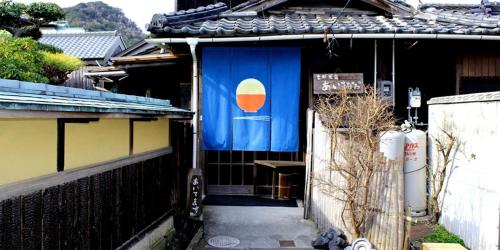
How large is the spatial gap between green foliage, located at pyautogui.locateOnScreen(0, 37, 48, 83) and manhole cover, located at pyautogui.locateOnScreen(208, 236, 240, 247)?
512 cm

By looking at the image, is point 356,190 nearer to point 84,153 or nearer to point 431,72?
point 84,153

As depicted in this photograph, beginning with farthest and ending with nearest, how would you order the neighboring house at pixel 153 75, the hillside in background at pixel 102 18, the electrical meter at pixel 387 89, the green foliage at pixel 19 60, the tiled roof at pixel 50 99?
the hillside in background at pixel 102 18
the neighboring house at pixel 153 75
the electrical meter at pixel 387 89
the green foliage at pixel 19 60
the tiled roof at pixel 50 99

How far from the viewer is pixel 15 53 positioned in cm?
864

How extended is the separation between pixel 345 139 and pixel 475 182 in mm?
2455

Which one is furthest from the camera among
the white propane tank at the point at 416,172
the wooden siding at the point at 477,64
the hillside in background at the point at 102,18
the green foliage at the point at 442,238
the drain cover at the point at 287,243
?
the hillside in background at the point at 102,18

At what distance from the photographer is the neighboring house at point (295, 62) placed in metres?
9.68

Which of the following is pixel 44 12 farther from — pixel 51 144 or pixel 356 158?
pixel 356 158

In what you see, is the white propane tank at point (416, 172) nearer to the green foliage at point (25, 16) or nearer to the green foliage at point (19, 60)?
the green foliage at point (19, 60)

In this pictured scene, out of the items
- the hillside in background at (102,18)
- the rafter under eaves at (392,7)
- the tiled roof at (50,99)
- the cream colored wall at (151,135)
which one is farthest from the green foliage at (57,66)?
the hillside in background at (102,18)

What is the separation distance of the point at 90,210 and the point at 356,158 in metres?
4.37

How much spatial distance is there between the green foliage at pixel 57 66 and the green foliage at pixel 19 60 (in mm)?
1234

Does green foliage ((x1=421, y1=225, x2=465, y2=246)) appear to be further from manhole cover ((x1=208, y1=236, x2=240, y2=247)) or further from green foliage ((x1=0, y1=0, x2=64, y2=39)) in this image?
green foliage ((x1=0, y1=0, x2=64, y2=39))

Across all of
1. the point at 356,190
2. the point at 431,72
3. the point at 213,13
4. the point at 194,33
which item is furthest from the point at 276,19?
the point at 356,190

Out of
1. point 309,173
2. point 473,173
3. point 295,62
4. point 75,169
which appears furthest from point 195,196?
point 473,173
